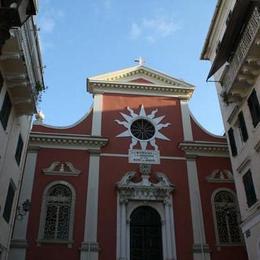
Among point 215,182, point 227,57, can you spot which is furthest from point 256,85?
point 215,182

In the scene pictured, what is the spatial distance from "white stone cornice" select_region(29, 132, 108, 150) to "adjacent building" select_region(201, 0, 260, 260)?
7.14 metres

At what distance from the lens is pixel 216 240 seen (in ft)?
61.3

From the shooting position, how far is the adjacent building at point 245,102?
14.1 meters

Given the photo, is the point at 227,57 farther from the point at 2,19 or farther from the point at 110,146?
the point at 2,19

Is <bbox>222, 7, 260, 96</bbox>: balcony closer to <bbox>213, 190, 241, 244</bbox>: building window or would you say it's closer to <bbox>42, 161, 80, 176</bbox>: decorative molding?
<bbox>213, 190, 241, 244</bbox>: building window

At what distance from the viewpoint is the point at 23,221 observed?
17.9m

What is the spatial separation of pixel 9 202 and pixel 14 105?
4.06m

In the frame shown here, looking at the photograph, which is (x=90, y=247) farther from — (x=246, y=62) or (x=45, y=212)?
(x=246, y=62)

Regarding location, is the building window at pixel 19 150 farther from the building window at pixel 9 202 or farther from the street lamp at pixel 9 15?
the street lamp at pixel 9 15

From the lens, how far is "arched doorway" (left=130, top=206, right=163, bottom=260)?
722 inches

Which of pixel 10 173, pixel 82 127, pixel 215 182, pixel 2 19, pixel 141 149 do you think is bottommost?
pixel 2 19

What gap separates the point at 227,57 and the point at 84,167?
9.11 m

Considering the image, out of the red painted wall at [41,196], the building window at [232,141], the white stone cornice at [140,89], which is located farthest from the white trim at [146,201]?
the white stone cornice at [140,89]

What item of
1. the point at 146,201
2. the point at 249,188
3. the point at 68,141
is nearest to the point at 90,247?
the point at 146,201
